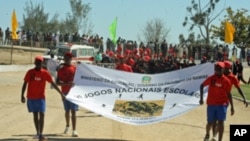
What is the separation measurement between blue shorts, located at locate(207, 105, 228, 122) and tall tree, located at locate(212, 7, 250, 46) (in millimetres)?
49706

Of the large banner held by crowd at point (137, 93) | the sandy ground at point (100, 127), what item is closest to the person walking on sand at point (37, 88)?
the sandy ground at point (100, 127)

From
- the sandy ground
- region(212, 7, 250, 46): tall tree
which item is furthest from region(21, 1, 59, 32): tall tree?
the sandy ground

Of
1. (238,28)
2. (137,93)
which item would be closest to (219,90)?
(137,93)

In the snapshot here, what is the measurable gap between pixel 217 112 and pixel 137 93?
2237mm

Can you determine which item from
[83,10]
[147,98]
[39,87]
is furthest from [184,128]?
[83,10]

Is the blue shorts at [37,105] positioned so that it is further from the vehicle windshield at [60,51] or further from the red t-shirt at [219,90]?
the vehicle windshield at [60,51]

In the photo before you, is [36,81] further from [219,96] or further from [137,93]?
[219,96]

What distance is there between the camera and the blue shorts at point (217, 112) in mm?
11977

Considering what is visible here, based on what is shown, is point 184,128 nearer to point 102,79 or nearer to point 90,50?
point 102,79

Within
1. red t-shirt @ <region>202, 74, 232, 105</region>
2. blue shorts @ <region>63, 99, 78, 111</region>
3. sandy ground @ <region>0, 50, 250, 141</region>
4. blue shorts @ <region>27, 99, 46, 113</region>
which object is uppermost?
red t-shirt @ <region>202, 74, 232, 105</region>

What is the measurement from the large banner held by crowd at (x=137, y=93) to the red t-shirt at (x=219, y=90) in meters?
1.02

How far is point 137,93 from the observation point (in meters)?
13.6

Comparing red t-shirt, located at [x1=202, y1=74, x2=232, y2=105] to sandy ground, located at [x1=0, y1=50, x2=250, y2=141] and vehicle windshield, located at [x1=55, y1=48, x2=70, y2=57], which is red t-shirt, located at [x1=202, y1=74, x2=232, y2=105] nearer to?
sandy ground, located at [x1=0, y1=50, x2=250, y2=141]

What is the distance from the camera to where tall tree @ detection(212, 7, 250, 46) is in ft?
200
